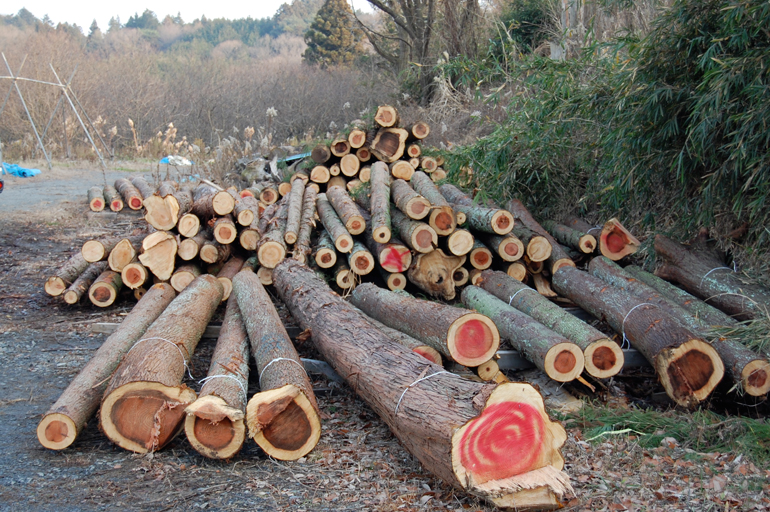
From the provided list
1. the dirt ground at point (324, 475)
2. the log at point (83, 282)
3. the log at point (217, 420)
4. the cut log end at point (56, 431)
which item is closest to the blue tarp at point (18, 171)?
the log at point (83, 282)

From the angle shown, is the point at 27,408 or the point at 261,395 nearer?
the point at 261,395

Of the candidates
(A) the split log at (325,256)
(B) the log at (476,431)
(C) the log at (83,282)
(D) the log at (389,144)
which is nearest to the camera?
(B) the log at (476,431)

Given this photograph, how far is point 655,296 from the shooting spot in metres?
4.83

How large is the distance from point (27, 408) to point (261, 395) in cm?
195

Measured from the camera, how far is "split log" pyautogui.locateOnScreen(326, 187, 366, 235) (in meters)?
6.60

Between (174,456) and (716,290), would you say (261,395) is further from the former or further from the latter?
(716,290)

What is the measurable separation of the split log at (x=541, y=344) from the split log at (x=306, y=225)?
8.08ft

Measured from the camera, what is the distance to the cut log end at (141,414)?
3277mm

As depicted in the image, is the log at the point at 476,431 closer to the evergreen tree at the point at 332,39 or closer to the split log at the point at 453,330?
the split log at the point at 453,330

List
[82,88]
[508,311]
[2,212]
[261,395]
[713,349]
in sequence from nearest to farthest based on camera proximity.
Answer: [261,395]
[713,349]
[508,311]
[2,212]
[82,88]

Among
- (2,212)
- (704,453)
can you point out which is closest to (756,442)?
(704,453)

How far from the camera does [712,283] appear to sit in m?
4.88

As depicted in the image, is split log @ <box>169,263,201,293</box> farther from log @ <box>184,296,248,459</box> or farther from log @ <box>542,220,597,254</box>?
log @ <box>542,220,597,254</box>

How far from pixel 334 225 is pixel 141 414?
3792mm
